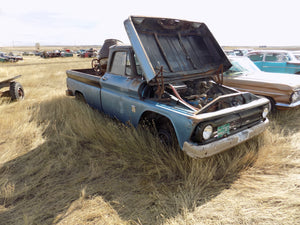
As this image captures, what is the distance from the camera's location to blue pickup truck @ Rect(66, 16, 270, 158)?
281 centimetres

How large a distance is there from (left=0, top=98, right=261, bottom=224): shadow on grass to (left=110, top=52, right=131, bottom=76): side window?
1.08m

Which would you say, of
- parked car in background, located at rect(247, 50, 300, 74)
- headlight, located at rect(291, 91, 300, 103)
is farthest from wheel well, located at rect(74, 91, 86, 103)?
parked car in background, located at rect(247, 50, 300, 74)

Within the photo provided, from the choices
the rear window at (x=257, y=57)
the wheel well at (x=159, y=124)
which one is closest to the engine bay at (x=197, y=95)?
the wheel well at (x=159, y=124)

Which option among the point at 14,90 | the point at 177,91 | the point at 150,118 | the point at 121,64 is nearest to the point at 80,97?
the point at 121,64

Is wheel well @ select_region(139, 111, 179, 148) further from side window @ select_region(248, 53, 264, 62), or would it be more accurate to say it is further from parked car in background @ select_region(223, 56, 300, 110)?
side window @ select_region(248, 53, 264, 62)

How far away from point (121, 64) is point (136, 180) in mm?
2321

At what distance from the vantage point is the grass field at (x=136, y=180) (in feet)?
7.74

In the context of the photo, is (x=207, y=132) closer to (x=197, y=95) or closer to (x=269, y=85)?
(x=197, y=95)

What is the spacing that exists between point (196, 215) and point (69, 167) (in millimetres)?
2035

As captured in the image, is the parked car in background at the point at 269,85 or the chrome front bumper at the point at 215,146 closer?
the chrome front bumper at the point at 215,146

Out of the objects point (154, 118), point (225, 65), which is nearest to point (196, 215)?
point (154, 118)

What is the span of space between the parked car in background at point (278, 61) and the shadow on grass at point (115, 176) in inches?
268

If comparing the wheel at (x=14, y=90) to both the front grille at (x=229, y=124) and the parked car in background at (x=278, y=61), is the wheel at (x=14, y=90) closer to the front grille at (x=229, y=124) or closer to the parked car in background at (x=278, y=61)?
the front grille at (x=229, y=124)

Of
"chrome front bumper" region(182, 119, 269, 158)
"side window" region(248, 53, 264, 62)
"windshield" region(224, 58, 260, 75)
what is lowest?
"chrome front bumper" region(182, 119, 269, 158)
